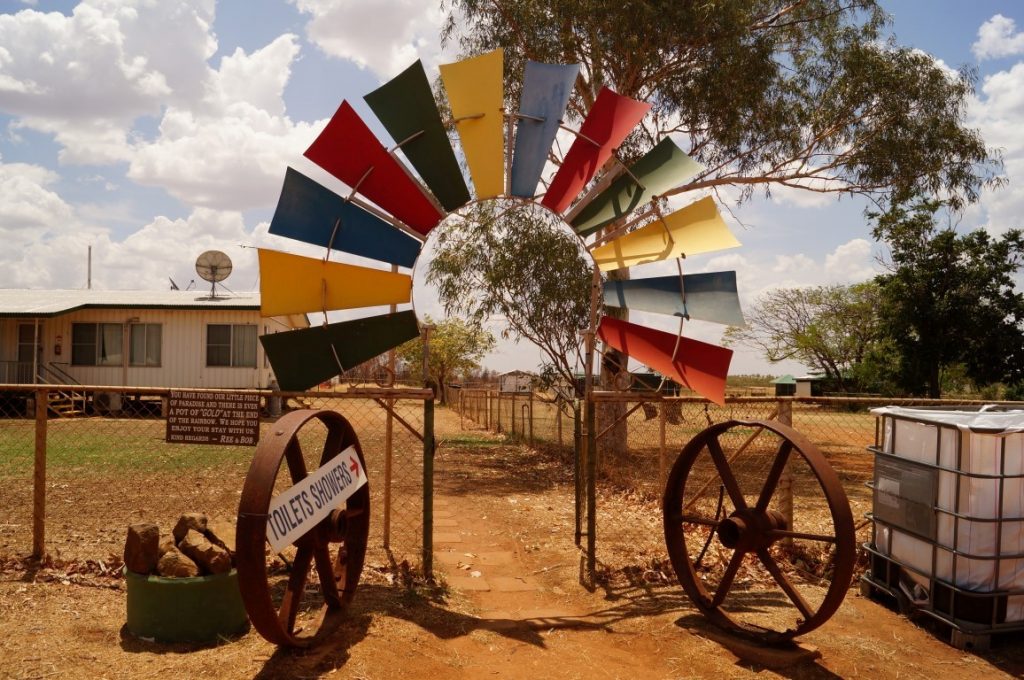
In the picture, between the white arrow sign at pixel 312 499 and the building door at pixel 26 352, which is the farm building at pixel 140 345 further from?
the white arrow sign at pixel 312 499

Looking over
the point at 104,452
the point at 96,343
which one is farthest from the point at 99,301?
the point at 104,452

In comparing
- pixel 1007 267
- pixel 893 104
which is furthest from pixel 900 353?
pixel 893 104

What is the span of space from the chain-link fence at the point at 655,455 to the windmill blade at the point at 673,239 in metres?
1.06

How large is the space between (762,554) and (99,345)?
874 inches

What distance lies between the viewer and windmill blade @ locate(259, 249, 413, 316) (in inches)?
209

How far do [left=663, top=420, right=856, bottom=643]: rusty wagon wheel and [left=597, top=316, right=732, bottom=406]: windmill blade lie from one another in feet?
1.42

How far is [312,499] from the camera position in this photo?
433cm

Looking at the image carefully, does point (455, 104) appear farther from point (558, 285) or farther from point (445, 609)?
point (558, 285)

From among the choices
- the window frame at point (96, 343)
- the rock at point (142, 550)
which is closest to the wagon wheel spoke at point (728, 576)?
the rock at point (142, 550)

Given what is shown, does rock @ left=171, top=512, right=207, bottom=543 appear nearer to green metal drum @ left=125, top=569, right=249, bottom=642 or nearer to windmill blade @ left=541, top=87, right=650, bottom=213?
green metal drum @ left=125, top=569, right=249, bottom=642

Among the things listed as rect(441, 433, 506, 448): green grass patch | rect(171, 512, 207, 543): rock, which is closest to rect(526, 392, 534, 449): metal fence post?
rect(441, 433, 506, 448): green grass patch

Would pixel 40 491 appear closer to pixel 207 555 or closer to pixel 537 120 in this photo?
pixel 207 555

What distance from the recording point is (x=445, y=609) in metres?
5.32

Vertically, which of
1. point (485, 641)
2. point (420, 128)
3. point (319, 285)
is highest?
point (420, 128)
